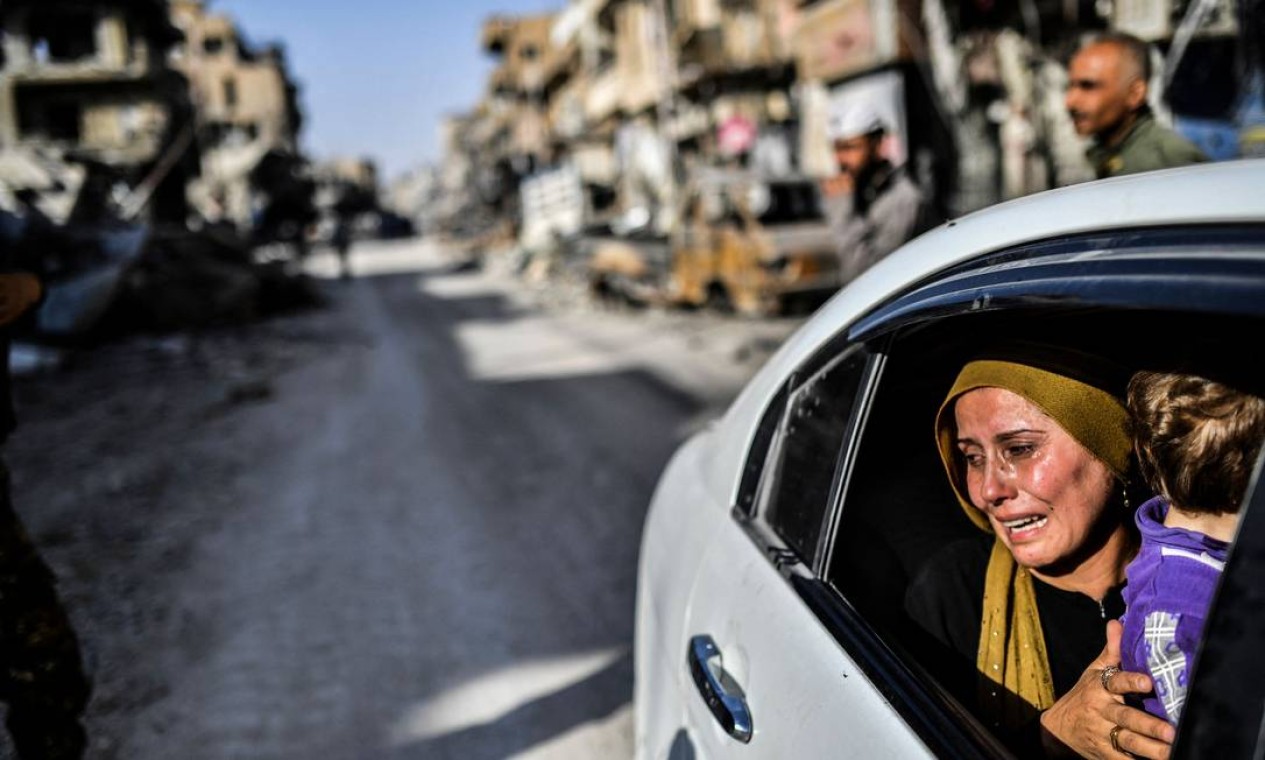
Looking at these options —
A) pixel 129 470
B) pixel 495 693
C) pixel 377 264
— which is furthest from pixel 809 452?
pixel 377 264

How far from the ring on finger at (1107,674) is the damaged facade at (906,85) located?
269cm

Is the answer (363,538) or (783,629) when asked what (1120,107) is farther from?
(363,538)

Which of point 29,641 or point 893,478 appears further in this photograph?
point 29,641

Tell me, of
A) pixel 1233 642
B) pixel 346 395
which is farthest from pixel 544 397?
pixel 1233 642

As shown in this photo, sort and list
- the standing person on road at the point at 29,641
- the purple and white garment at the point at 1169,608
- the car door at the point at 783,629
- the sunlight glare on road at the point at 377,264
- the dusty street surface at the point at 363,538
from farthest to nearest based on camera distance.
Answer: the sunlight glare on road at the point at 377,264
the dusty street surface at the point at 363,538
the standing person on road at the point at 29,641
the car door at the point at 783,629
the purple and white garment at the point at 1169,608

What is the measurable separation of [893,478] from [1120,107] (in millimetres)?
2515

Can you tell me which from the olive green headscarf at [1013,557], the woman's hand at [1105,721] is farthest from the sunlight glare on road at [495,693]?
the woman's hand at [1105,721]

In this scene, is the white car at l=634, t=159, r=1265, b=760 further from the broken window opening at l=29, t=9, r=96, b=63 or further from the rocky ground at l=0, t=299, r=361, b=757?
the broken window opening at l=29, t=9, r=96, b=63

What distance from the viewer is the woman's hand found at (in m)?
1.04

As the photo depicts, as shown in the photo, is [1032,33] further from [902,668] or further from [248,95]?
[248,95]

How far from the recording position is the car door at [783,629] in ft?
4.08

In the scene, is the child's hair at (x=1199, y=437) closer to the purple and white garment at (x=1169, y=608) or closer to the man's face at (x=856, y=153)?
the purple and white garment at (x=1169, y=608)

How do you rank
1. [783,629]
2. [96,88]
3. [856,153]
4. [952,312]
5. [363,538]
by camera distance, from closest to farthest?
[952,312] < [783,629] < [856,153] < [363,538] < [96,88]

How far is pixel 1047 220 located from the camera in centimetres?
118
